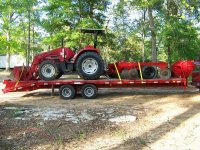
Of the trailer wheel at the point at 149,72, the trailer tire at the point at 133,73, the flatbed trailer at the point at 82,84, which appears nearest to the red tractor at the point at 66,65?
the flatbed trailer at the point at 82,84

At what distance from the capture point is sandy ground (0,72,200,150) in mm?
6715

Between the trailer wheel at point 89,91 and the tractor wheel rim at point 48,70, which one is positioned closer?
the trailer wheel at point 89,91

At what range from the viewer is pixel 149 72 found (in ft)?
42.8

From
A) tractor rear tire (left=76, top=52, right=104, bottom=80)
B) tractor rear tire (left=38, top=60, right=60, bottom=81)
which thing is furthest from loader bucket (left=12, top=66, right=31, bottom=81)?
tractor rear tire (left=76, top=52, right=104, bottom=80)

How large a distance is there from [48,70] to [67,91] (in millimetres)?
1246

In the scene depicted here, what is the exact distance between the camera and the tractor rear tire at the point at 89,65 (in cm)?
1245

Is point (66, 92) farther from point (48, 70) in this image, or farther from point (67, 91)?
point (48, 70)

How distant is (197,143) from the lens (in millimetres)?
6797

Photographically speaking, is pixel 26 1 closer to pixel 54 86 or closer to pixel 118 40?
pixel 118 40

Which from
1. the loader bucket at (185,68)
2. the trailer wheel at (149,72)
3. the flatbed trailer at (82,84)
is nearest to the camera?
the flatbed trailer at (82,84)

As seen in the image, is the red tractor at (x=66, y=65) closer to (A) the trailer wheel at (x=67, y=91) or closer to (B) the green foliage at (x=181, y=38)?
(A) the trailer wheel at (x=67, y=91)

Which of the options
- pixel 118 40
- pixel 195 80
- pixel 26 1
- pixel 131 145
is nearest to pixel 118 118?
pixel 131 145

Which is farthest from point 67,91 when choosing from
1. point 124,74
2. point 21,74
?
point 124,74

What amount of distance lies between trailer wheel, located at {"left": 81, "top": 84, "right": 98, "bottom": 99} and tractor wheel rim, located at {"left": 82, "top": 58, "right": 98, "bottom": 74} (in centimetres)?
61
